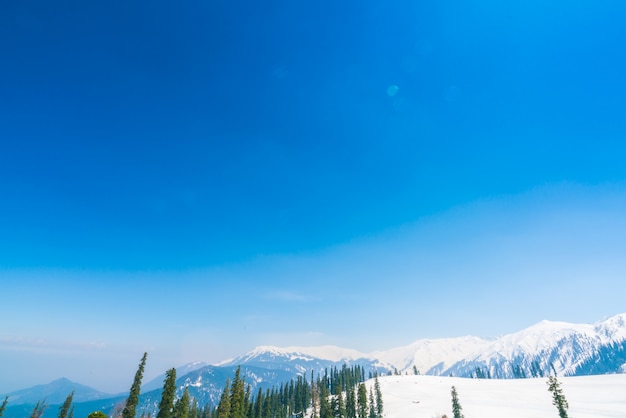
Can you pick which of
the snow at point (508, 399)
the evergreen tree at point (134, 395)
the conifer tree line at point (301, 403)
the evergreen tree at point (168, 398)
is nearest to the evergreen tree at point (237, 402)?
the conifer tree line at point (301, 403)

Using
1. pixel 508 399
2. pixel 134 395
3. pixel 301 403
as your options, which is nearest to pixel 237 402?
pixel 134 395

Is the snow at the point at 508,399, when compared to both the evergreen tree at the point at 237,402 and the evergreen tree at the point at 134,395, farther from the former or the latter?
the evergreen tree at the point at 134,395

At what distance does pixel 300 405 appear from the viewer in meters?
136

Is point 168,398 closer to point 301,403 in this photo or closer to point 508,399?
point 301,403

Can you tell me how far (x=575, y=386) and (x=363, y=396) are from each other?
105892 mm

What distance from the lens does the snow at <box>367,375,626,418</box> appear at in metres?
97.2

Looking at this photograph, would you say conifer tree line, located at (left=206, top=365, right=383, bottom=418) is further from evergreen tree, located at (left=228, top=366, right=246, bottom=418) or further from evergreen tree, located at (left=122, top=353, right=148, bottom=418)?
evergreen tree, located at (left=122, top=353, right=148, bottom=418)

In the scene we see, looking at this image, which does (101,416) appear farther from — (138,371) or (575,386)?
(575,386)

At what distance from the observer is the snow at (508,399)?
97188 mm

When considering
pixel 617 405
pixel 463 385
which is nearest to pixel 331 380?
pixel 463 385

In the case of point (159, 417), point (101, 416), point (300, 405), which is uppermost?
point (101, 416)

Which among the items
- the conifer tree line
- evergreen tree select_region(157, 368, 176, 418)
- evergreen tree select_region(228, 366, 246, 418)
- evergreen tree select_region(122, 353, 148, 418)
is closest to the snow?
the conifer tree line

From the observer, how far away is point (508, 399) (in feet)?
396

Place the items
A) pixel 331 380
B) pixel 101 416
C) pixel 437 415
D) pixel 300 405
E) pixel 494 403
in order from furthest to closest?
pixel 331 380 < pixel 300 405 < pixel 494 403 < pixel 437 415 < pixel 101 416
